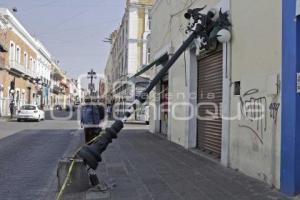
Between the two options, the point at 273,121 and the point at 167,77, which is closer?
the point at 273,121

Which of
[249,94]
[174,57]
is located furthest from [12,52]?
[249,94]

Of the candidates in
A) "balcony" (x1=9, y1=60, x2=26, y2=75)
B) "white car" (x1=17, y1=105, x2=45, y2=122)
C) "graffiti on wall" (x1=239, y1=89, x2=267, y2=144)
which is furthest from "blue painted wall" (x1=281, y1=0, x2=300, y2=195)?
"balcony" (x1=9, y1=60, x2=26, y2=75)

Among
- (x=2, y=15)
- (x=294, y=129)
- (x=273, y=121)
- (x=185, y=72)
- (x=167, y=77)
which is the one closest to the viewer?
(x=294, y=129)

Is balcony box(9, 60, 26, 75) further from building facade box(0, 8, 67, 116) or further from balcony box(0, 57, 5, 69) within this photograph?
balcony box(0, 57, 5, 69)

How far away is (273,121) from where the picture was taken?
718cm

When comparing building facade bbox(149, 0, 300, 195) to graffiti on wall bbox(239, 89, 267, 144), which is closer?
building facade bbox(149, 0, 300, 195)

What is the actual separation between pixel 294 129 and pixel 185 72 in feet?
23.9

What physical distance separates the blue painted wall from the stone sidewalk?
362mm

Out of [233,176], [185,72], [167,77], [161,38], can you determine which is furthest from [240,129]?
[161,38]

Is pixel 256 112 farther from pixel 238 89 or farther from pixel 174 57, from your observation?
pixel 174 57

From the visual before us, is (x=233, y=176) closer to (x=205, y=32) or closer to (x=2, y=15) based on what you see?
(x=205, y=32)

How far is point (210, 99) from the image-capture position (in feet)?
37.6

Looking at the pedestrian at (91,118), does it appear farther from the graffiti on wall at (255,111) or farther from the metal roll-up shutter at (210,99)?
the graffiti on wall at (255,111)

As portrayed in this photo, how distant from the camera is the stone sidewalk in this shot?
670 centimetres
